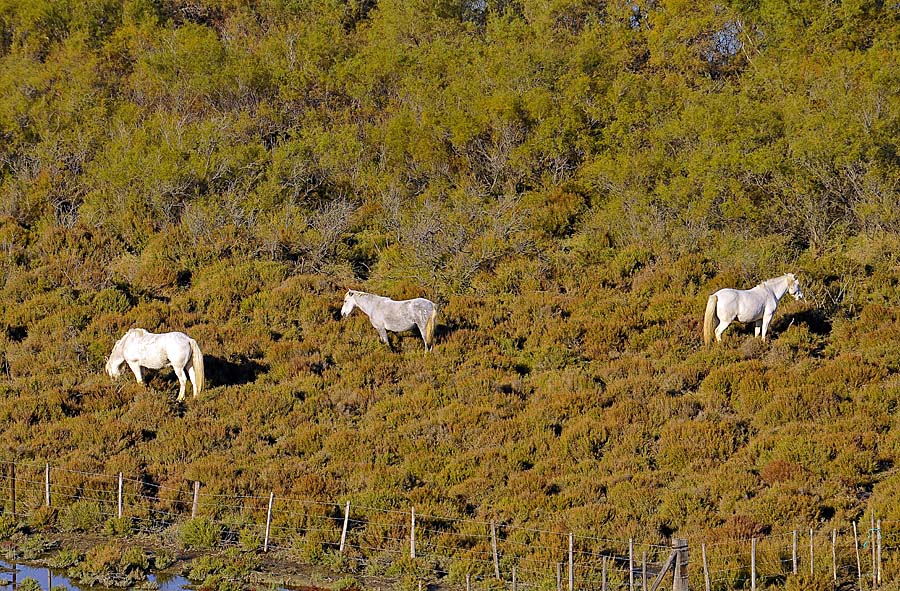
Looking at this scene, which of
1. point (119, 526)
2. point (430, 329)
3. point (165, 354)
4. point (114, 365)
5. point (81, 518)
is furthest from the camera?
point (430, 329)

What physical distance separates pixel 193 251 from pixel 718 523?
54.8 feet

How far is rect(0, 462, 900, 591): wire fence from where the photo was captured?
12211mm

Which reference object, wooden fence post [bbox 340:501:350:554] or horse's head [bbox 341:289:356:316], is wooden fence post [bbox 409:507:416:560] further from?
horse's head [bbox 341:289:356:316]

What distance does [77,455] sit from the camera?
648 inches

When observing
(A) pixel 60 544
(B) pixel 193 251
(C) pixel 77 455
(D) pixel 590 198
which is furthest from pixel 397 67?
(A) pixel 60 544

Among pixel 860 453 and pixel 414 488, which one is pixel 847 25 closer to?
pixel 860 453

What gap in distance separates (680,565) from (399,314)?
10.9m

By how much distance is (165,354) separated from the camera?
1855cm

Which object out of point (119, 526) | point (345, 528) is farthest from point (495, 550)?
point (119, 526)

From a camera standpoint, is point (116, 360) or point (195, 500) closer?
point (195, 500)

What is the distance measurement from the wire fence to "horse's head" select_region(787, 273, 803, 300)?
8.45m

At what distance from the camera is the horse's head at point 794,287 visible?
21078 mm

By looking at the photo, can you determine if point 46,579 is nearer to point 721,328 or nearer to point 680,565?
→ point 680,565

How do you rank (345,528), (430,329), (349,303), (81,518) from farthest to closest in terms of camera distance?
(349,303)
(430,329)
(81,518)
(345,528)
